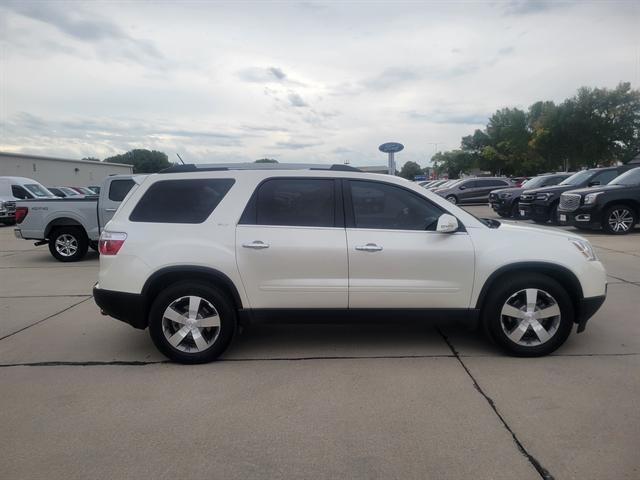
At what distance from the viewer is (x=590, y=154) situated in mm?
38406

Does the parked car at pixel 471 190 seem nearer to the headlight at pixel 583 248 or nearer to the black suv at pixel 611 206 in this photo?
the black suv at pixel 611 206

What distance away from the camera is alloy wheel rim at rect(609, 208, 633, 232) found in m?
12.0

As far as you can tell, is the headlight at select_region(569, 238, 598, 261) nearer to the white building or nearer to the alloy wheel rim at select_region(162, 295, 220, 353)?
the alloy wheel rim at select_region(162, 295, 220, 353)

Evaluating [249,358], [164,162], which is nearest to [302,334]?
[249,358]

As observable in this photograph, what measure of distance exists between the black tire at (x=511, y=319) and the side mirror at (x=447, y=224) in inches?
27.2

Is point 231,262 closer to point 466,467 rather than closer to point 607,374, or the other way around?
point 466,467

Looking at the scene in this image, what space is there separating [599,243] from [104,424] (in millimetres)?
11086

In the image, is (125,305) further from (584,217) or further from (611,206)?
(611,206)

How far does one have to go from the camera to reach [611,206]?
1188cm

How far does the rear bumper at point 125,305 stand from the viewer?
407 cm

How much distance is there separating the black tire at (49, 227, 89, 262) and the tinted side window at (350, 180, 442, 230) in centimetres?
810

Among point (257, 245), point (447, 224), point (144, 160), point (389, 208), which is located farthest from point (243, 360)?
point (144, 160)

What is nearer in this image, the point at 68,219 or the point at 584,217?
the point at 68,219

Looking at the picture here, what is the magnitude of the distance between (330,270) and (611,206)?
10821 mm
